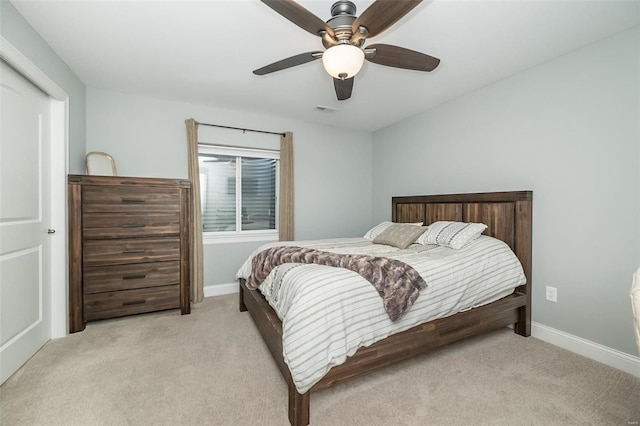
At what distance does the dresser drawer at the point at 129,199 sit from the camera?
8.43 feet

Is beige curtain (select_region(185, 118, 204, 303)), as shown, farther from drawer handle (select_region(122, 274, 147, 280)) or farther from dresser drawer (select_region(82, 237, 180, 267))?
drawer handle (select_region(122, 274, 147, 280))

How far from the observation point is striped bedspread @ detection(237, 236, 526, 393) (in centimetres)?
141

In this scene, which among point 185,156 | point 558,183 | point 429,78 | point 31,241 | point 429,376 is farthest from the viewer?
point 185,156

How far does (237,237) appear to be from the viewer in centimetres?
379

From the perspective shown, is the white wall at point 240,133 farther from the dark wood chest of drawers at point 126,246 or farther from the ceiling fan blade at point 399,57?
the ceiling fan blade at point 399,57

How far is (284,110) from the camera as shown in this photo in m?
3.62

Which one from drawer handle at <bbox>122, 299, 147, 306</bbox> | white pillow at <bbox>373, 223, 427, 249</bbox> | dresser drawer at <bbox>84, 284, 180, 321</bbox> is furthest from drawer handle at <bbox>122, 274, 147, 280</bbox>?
white pillow at <bbox>373, 223, 427, 249</bbox>

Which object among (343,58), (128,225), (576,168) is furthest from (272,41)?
(576,168)

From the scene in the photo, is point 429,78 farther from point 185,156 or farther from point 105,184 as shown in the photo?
point 105,184

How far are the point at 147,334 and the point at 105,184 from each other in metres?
1.46

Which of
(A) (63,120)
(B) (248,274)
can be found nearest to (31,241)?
(A) (63,120)

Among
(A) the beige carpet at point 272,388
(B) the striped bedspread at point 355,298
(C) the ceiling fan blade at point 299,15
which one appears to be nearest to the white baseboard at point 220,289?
(A) the beige carpet at point 272,388

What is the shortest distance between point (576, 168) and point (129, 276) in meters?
4.13

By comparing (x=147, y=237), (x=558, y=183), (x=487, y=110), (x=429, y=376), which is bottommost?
(x=429, y=376)
